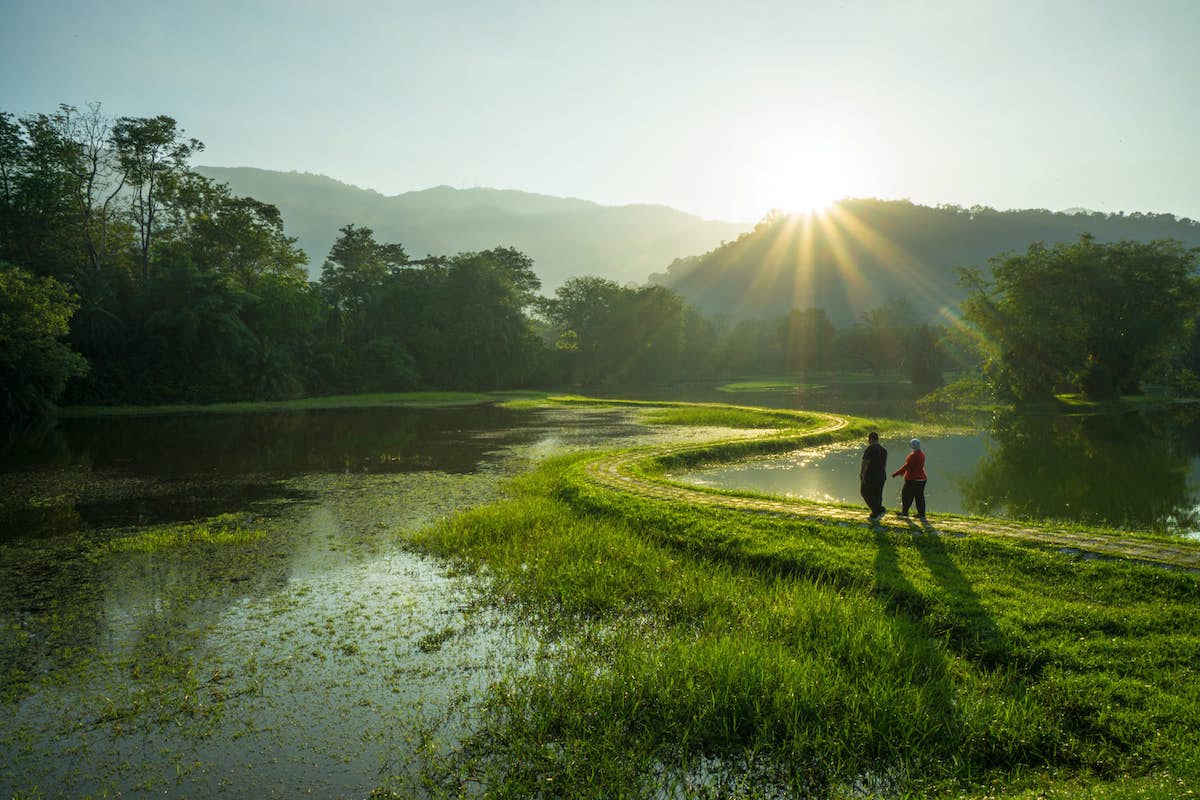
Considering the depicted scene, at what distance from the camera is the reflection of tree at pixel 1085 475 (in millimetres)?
14023

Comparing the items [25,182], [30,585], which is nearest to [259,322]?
[25,182]

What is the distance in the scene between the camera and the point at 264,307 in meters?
54.2

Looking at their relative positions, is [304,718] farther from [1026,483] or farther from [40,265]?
[40,265]

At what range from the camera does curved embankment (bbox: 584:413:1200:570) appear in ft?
28.9

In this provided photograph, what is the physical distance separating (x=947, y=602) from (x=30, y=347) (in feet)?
144

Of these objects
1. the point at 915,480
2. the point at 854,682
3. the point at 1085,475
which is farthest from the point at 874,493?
the point at 1085,475

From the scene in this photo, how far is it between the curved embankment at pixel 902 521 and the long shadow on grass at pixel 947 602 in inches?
50.4

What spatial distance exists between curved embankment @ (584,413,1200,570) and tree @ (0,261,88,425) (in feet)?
109

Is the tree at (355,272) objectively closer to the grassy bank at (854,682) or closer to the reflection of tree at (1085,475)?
the reflection of tree at (1085,475)

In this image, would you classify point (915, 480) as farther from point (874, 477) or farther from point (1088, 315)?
point (1088, 315)

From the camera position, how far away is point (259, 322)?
54.2 metres

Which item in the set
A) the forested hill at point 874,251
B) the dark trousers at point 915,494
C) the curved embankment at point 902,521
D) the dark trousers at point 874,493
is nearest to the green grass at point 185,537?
the curved embankment at point 902,521

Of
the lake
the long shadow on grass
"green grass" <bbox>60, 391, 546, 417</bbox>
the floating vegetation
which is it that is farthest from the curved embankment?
"green grass" <bbox>60, 391, 546, 417</bbox>

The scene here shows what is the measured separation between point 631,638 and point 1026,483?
581 inches
